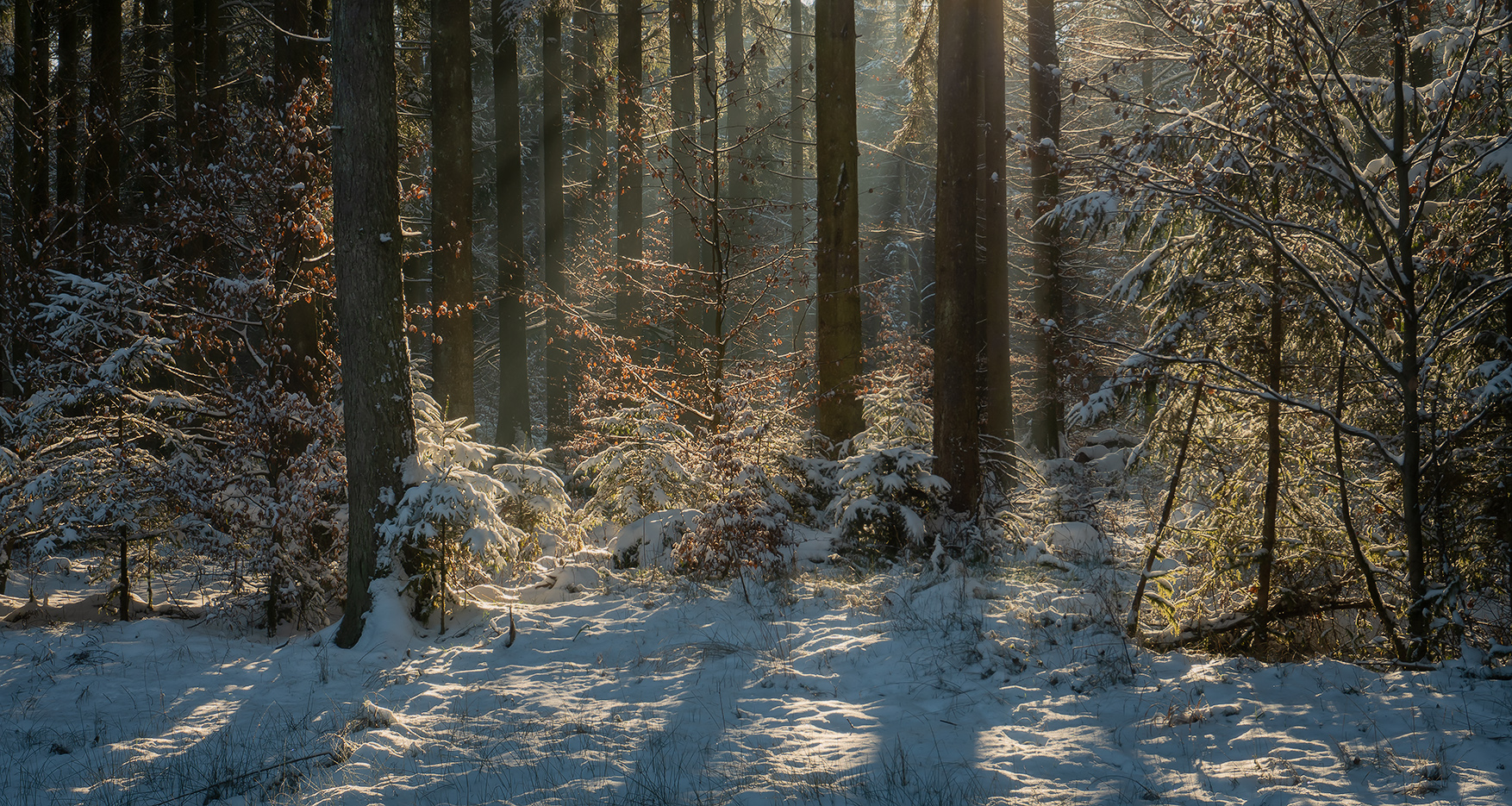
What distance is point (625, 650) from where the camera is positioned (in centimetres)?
616

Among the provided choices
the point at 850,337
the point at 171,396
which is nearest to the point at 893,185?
the point at 850,337

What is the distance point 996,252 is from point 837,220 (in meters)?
4.76

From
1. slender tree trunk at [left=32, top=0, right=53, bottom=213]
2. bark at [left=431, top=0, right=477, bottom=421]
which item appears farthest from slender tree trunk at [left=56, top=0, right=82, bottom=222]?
bark at [left=431, top=0, right=477, bottom=421]

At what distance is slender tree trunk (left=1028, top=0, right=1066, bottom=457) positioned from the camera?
13.8 m

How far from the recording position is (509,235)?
54.3ft

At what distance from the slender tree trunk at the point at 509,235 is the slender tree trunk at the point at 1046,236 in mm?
9803

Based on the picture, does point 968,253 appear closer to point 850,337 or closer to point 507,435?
point 850,337

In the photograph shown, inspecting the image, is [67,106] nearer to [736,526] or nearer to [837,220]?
[837,220]

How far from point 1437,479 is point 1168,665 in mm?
2030

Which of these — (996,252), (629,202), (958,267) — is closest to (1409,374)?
(958,267)

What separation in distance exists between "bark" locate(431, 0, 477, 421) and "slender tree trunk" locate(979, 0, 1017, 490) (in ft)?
25.6

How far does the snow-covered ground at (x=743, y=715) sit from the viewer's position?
12.7 ft

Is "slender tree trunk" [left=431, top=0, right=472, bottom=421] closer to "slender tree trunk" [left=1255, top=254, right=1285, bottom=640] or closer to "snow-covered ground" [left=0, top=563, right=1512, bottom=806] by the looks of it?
"snow-covered ground" [left=0, top=563, right=1512, bottom=806]

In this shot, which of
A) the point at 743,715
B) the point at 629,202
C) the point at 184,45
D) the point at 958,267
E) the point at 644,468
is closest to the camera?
the point at 743,715
